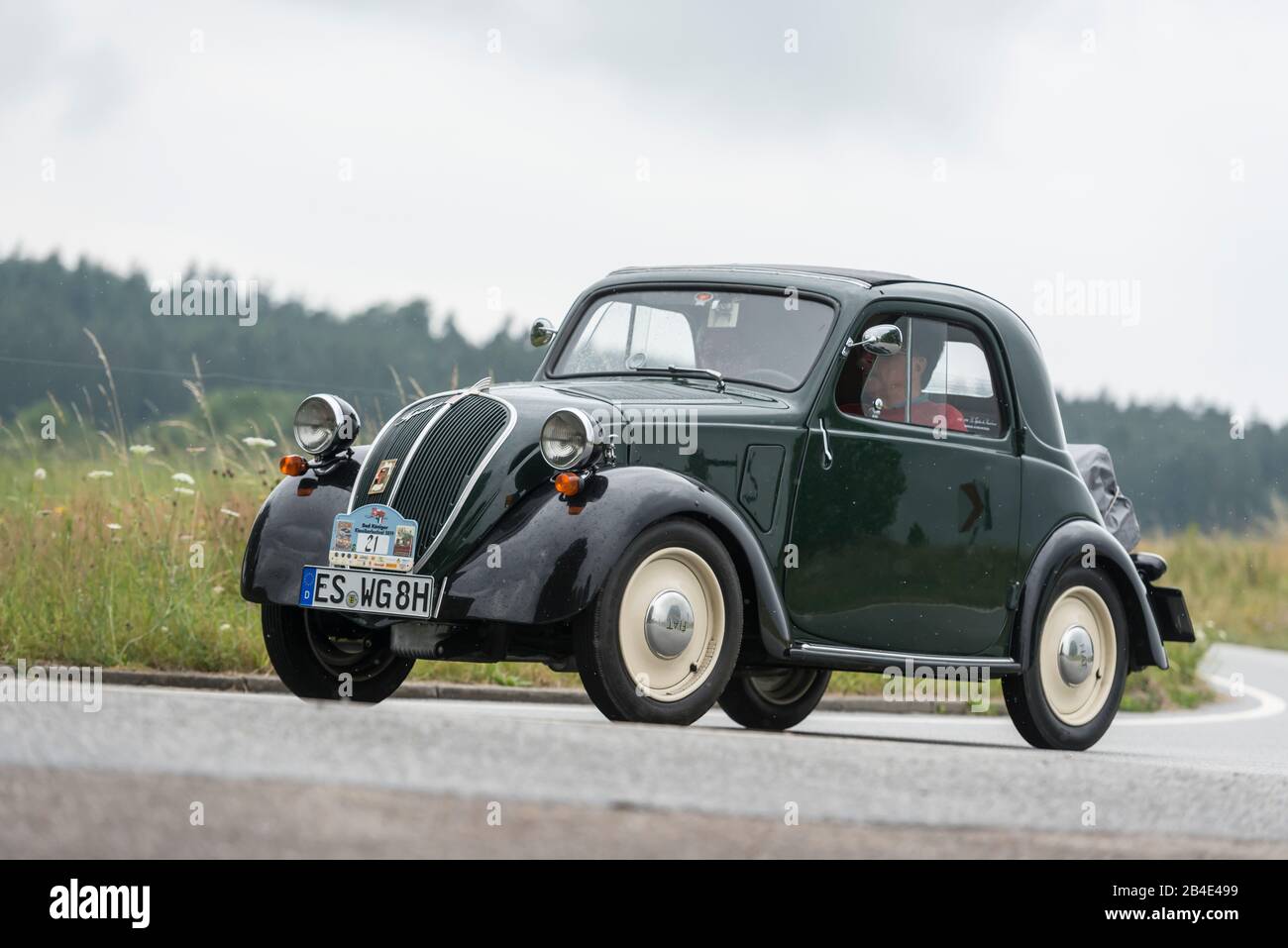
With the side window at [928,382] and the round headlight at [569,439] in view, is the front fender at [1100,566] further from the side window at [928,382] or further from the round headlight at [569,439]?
the round headlight at [569,439]

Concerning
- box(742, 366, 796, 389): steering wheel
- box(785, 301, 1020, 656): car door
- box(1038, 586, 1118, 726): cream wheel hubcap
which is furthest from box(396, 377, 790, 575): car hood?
box(1038, 586, 1118, 726): cream wheel hubcap

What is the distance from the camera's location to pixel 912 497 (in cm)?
910

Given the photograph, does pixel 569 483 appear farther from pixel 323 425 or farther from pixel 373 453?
pixel 323 425

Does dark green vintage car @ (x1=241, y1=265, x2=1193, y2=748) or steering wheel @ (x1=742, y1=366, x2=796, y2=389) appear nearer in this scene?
dark green vintage car @ (x1=241, y1=265, x2=1193, y2=748)

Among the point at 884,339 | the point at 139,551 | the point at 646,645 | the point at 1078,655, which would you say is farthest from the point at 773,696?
the point at 139,551

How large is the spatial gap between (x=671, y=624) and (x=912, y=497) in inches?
71.8

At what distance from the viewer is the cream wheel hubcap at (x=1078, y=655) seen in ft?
32.6

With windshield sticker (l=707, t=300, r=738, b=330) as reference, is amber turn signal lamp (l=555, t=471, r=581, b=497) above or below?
below

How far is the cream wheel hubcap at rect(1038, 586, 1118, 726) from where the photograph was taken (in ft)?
32.6

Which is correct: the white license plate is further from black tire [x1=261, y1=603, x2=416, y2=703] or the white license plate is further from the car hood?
black tire [x1=261, y1=603, x2=416, y2=703]

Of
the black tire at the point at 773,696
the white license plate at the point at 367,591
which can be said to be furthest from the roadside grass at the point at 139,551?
the white license plate at the point at 367,591

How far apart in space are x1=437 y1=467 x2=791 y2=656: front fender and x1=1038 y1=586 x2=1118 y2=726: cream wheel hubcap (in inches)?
103
